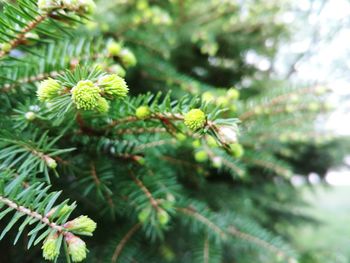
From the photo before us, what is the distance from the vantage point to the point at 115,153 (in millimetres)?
441

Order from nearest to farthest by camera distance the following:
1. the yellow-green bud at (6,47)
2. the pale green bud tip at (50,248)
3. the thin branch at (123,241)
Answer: the pale green bud tip at (50,248)
the yellow-green bud at (6,47)
the thin branch at (123,241)

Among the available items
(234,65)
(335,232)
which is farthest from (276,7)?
(335,232)

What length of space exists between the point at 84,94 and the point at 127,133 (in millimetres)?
146

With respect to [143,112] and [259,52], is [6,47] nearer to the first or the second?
[143,112]

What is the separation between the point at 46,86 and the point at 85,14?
0.41 feet

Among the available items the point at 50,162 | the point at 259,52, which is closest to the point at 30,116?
the point at 50,162

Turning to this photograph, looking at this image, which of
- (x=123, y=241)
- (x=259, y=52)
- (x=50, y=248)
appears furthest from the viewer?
(x=259, y=52)

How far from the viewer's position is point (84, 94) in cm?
26

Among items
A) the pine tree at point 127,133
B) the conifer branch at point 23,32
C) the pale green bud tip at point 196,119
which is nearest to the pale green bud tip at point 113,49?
the pine tree at point 127,133

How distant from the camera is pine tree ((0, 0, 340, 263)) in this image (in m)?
0.29

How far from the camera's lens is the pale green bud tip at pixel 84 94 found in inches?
10.4

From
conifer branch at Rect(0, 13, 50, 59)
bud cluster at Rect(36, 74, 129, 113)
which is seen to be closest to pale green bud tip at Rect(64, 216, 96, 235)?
bud cluster at Rect(36, 74, 129, 113)

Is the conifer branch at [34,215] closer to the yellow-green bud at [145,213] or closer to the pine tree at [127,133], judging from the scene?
the pine tree at [127,133]

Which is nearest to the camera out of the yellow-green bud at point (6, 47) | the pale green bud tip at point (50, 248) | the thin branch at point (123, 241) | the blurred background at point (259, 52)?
the pale green bud tip at point (50, 248)
